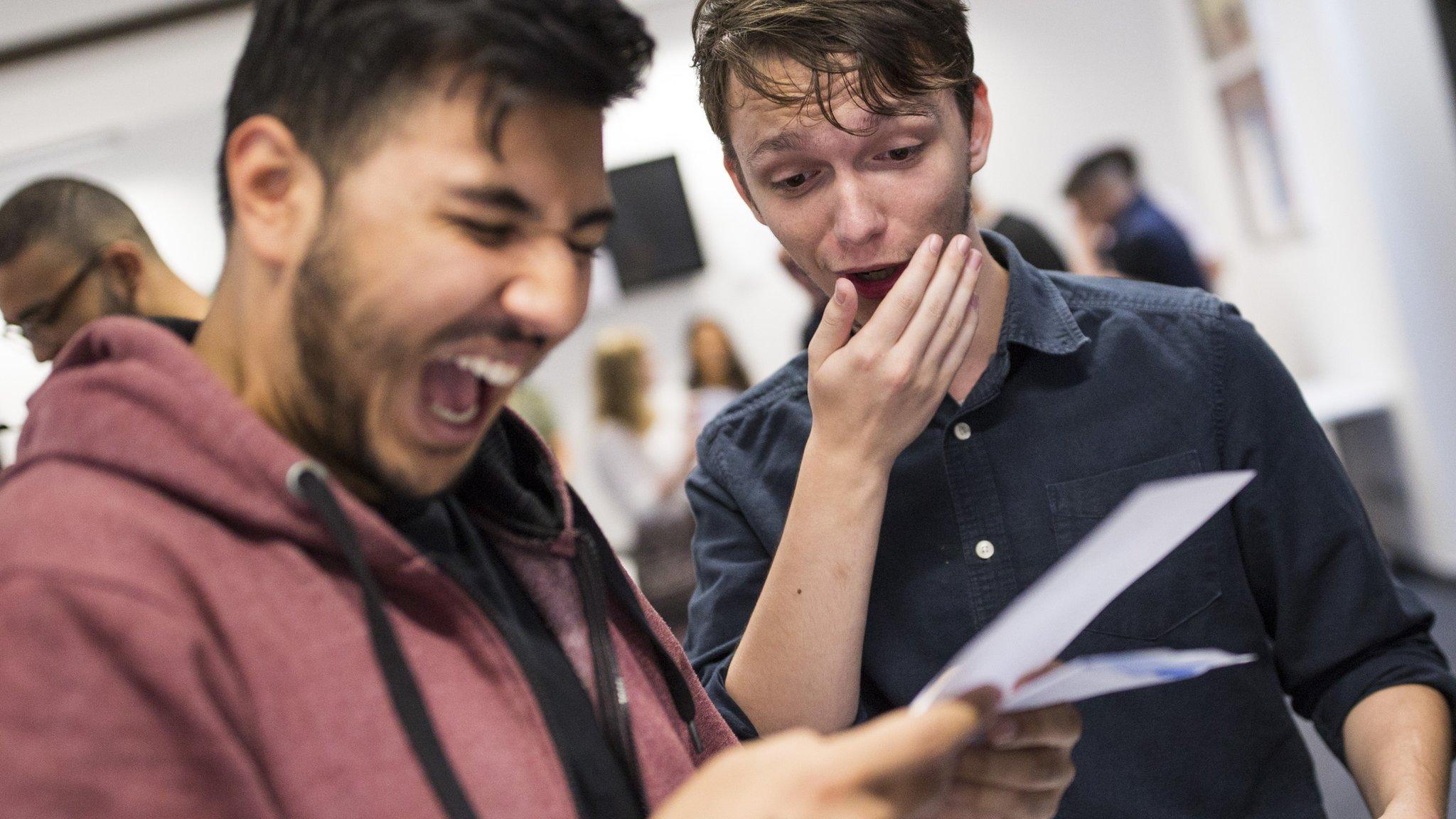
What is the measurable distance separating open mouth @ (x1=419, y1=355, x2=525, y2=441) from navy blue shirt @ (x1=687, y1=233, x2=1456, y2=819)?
54 centimetres

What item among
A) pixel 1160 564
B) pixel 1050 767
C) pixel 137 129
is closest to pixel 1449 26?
pixel 1160 564

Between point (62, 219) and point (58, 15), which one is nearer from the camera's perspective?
point (62, 219)

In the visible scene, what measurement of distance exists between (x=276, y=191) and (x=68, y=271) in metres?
1.23

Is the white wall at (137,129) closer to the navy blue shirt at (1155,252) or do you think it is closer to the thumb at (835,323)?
the navy blue shirt at (1155,252)

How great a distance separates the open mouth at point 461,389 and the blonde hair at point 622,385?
4.50 m

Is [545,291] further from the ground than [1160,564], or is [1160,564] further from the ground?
[545,291]

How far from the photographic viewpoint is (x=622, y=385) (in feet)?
17.7

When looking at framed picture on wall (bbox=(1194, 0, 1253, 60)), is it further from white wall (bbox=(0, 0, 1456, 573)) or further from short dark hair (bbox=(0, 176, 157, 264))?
short dark hair (bbox=(0, 176, 157, 264))

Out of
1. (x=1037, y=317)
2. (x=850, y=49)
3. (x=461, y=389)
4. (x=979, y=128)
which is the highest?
(x=850, y=49)

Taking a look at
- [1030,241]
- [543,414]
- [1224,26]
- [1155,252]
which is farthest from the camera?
[543,414]

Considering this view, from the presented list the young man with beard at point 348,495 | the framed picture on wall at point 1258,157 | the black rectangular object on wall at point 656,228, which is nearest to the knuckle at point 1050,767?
the young man with beard at point 348,495

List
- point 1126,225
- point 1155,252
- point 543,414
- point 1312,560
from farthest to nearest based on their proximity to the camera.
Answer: point 543,414 → point 1126,225 → point 1155,252 → point 1312,560

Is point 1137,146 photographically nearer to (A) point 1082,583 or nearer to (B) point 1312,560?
(B) point 1312,560

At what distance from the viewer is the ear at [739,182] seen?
4.54 ft
